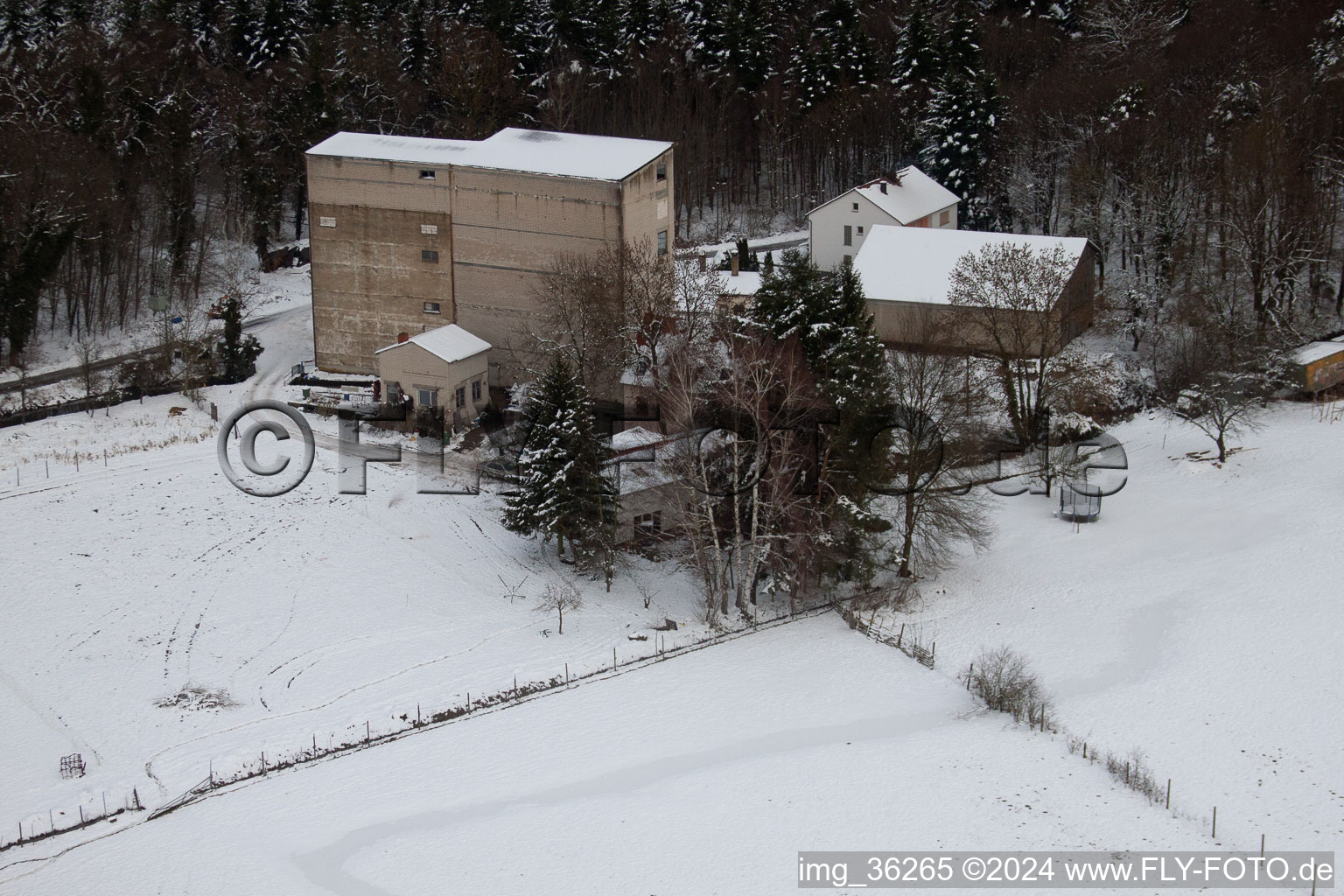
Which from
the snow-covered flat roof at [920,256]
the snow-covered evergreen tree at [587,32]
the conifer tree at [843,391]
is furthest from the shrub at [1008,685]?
the snow-covered evergreen tree at [587,32]

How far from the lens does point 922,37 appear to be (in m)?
61.6

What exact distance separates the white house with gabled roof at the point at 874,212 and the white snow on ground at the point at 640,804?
2809 centimetres

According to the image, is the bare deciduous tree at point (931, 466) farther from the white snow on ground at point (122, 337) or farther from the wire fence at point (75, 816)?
the white snow on ground at point (122, 337)

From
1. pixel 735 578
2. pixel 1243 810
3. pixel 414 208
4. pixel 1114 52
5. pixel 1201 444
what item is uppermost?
pixel 1114 52

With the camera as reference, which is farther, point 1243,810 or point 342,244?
point 342,244

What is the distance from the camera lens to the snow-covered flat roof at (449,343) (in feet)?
132

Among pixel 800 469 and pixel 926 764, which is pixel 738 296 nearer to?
pixel 800 469

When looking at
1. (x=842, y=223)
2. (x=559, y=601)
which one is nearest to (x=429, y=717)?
(x=559, y=601)

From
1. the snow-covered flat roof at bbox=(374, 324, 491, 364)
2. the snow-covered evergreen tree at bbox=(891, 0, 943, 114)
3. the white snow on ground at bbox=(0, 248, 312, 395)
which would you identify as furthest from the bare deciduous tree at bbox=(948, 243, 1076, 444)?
the white snow on ground at bbox=(0, 248, 312, 395)

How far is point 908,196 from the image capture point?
178 ft

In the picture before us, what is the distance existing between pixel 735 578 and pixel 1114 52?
137 ft

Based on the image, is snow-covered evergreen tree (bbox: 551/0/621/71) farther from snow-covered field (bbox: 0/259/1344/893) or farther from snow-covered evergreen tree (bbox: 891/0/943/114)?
snow-covered field (bbox: 0/259/1344/893)

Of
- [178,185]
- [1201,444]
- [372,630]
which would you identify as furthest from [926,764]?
[178,185]

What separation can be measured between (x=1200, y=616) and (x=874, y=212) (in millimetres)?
26404
